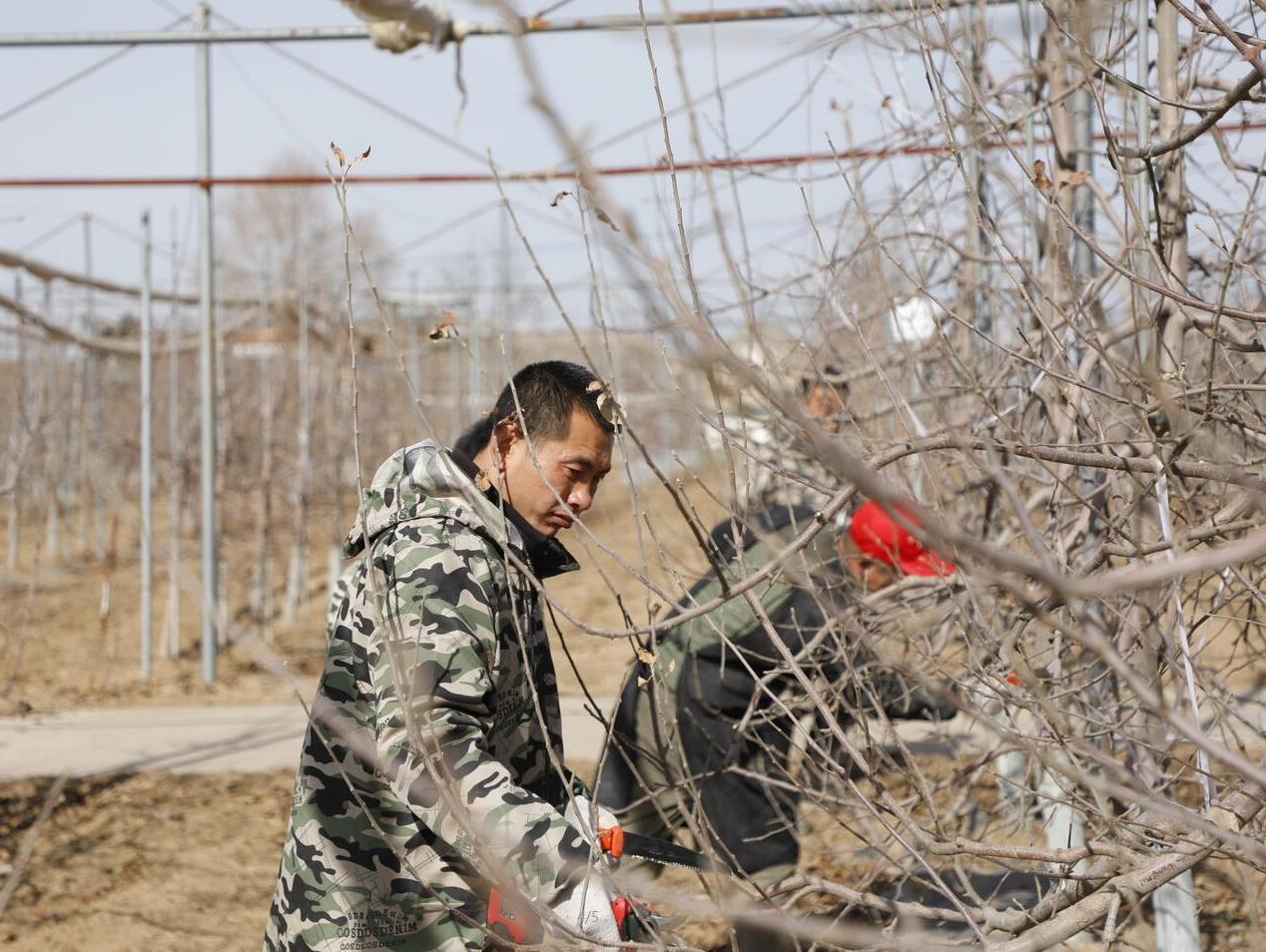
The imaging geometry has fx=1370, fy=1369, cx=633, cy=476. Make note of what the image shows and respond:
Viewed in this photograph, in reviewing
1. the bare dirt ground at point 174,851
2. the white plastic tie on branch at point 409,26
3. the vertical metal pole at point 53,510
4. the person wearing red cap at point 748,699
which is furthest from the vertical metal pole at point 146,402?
the person wearing red cap at point 748,699

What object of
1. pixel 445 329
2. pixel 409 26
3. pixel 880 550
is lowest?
pixel 880 550

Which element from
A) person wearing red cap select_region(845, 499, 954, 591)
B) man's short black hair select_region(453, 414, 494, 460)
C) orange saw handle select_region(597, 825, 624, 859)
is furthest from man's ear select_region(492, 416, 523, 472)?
person wearing red cap select_region(845, 499, 954, 591)

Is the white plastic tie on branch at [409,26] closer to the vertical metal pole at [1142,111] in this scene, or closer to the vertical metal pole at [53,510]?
the vertical metal pole at [1142,111]

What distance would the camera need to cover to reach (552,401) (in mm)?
2369

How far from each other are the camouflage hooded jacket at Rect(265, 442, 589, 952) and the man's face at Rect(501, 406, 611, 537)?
0.12ft

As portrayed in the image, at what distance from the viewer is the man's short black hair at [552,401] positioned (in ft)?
7.73

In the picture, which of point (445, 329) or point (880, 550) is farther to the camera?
point (880, 550)

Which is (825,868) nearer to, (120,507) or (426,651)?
(426,651)

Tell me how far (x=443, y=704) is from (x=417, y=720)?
7 cm

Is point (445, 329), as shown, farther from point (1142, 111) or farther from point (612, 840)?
point (1142, 111)

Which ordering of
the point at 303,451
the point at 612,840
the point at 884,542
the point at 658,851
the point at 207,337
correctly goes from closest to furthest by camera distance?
the point at 612,840 → the point at 658,851 → the point at 884,542 → the point at 207,337 → the point at 303,451

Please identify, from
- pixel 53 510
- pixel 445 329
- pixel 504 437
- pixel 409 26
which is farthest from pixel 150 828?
pixel 53 510

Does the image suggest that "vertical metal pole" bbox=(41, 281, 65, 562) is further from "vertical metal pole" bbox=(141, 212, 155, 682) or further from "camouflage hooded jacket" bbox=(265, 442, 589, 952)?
"camouflage hooded jacket" bbox=(265, 442, 589, 952)

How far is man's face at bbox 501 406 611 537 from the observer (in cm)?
236
